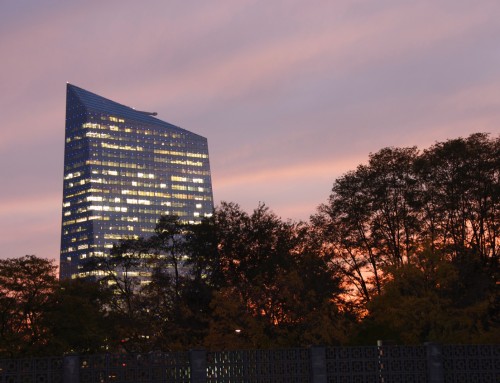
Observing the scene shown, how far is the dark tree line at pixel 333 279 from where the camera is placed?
53.2 m

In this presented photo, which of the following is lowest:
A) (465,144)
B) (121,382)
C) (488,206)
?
(121,382)

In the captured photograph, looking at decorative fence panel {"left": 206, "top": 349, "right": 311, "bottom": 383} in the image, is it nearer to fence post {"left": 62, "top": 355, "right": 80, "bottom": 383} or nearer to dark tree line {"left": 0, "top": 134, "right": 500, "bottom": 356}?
fence post {"left": 62, "top": 355, "right": 80, "bottom": 383}

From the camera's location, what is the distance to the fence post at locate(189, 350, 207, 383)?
27.8 metres

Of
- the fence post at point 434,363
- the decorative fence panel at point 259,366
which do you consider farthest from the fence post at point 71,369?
the fence post at point 434,363

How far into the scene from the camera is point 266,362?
28812 millimetres

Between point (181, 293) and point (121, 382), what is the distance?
42.4 meters

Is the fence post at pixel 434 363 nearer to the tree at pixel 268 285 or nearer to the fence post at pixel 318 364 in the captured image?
the fence post at pixel 318 364

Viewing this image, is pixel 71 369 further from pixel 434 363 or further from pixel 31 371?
pixel 434 363

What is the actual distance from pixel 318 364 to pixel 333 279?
33602mm

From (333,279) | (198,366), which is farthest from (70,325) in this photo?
(198,366)

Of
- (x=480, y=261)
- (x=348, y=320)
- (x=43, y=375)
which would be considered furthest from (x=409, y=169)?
(x=43, y=375)

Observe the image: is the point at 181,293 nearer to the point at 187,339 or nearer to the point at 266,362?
the point at 187,339

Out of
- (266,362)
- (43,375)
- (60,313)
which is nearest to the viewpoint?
(43,375)

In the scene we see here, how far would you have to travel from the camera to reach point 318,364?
2881 centimetres
